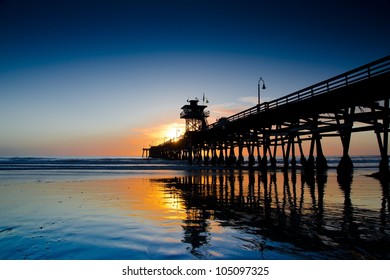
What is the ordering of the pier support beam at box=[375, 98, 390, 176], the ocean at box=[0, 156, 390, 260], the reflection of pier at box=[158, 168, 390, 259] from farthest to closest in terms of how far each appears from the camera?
the pier support beam at box=[375, 98, 390, 176], the reflection of pier at box=[158, 168, 390, 259], the ocean at box=[0, 156, 390, 260]

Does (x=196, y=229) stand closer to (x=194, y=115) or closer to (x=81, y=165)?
(x=81, y=165)

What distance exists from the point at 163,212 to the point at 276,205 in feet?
9.93

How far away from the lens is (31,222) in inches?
219

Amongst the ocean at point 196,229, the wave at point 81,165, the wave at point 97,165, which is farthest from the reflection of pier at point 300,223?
the wave at point 81,165

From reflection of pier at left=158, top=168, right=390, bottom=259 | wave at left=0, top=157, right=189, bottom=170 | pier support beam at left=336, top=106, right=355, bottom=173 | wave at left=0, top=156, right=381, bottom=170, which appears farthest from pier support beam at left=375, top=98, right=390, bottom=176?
wave at left=0, top=157, right=189, bottom=170

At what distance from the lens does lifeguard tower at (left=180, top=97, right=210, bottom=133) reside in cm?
6156

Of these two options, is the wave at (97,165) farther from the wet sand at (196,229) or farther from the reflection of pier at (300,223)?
the wet sand at (196,229)

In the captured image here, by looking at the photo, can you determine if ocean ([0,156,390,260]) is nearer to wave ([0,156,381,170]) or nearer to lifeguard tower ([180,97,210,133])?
wave ([0,156,381,170])

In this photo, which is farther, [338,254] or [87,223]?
[87,223]

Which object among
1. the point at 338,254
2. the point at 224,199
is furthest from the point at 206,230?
the point at 224,199

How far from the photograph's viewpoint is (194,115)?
6144 centimetres

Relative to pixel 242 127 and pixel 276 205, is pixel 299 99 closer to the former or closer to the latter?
pixel 242 127
